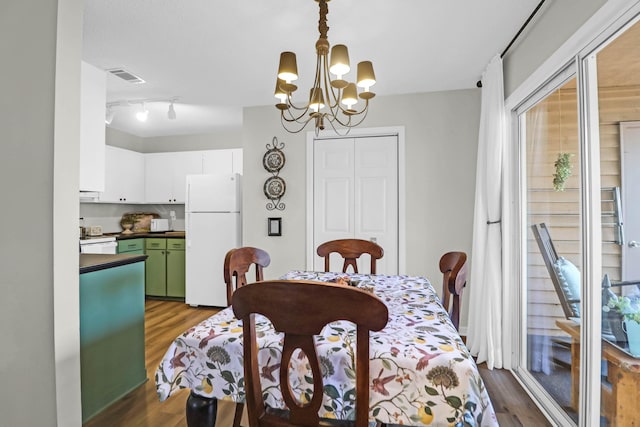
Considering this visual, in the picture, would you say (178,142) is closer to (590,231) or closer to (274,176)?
(274,176)

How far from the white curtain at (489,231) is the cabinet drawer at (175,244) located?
3.76 metres

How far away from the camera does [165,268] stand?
4.79 metres

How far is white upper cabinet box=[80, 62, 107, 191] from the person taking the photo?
103 inches

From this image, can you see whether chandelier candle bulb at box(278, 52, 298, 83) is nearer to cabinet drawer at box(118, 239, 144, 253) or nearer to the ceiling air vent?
the ceiling air vent

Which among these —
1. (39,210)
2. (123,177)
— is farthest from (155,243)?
(39,210)

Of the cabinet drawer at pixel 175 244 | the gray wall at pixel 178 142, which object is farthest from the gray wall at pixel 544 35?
the cabinet drawer at pixel 175 244

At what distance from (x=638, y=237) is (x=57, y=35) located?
254 centimetres

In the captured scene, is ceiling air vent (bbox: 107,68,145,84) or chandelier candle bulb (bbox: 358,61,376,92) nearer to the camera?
chandelier candle bulb (bbox: 358,61,376,92)

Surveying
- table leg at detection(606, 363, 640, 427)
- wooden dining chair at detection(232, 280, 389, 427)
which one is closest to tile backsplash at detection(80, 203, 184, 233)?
wooden dining chair at detection(232, 280, 389, 427)

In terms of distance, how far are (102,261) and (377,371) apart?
198 cm

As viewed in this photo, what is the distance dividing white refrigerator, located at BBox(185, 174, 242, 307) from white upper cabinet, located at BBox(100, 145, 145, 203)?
119 cm

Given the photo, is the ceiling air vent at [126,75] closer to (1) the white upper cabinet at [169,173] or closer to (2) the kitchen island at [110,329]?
(2) the kitchen island at [110,329]

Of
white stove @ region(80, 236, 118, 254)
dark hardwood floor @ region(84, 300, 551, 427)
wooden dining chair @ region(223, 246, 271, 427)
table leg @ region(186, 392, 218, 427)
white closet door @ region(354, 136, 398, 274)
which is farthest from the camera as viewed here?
white stove @ region(80, 236, 118, 254)

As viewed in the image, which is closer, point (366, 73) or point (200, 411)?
point (200, 411)
